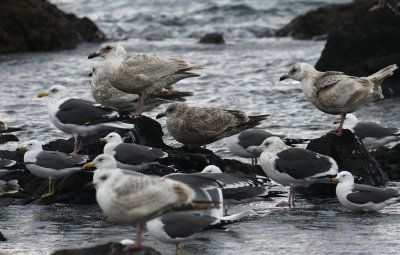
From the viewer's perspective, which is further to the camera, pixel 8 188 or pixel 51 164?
pixel 51 164

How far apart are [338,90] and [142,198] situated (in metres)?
5.13

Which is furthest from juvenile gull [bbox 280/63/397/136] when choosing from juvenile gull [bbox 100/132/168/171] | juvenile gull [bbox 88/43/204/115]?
juvenile gull [bbox 100/132/168/171]

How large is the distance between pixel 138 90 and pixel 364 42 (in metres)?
7.74

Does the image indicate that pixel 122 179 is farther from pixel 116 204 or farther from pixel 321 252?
pixel 321 252

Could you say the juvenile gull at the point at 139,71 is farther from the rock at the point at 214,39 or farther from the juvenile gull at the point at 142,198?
the rock at the point at 214,39

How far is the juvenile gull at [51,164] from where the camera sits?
929 cm

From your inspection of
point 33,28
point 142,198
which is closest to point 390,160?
point 142,198

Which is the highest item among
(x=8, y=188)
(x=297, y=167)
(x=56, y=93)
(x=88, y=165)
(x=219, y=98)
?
(x=56, y=93)

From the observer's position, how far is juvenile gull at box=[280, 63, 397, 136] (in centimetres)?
1037

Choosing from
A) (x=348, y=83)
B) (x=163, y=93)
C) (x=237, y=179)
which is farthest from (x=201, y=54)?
(x=237, y=179)

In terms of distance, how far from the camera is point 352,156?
1025 centimetres

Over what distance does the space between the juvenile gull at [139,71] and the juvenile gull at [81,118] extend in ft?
2.09

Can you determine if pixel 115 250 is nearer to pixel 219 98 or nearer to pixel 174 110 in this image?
pixel 174 110

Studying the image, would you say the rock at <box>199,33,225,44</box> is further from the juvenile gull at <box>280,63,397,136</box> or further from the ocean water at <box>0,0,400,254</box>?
the juvenile gull at <box>280,63,397,136</box>
